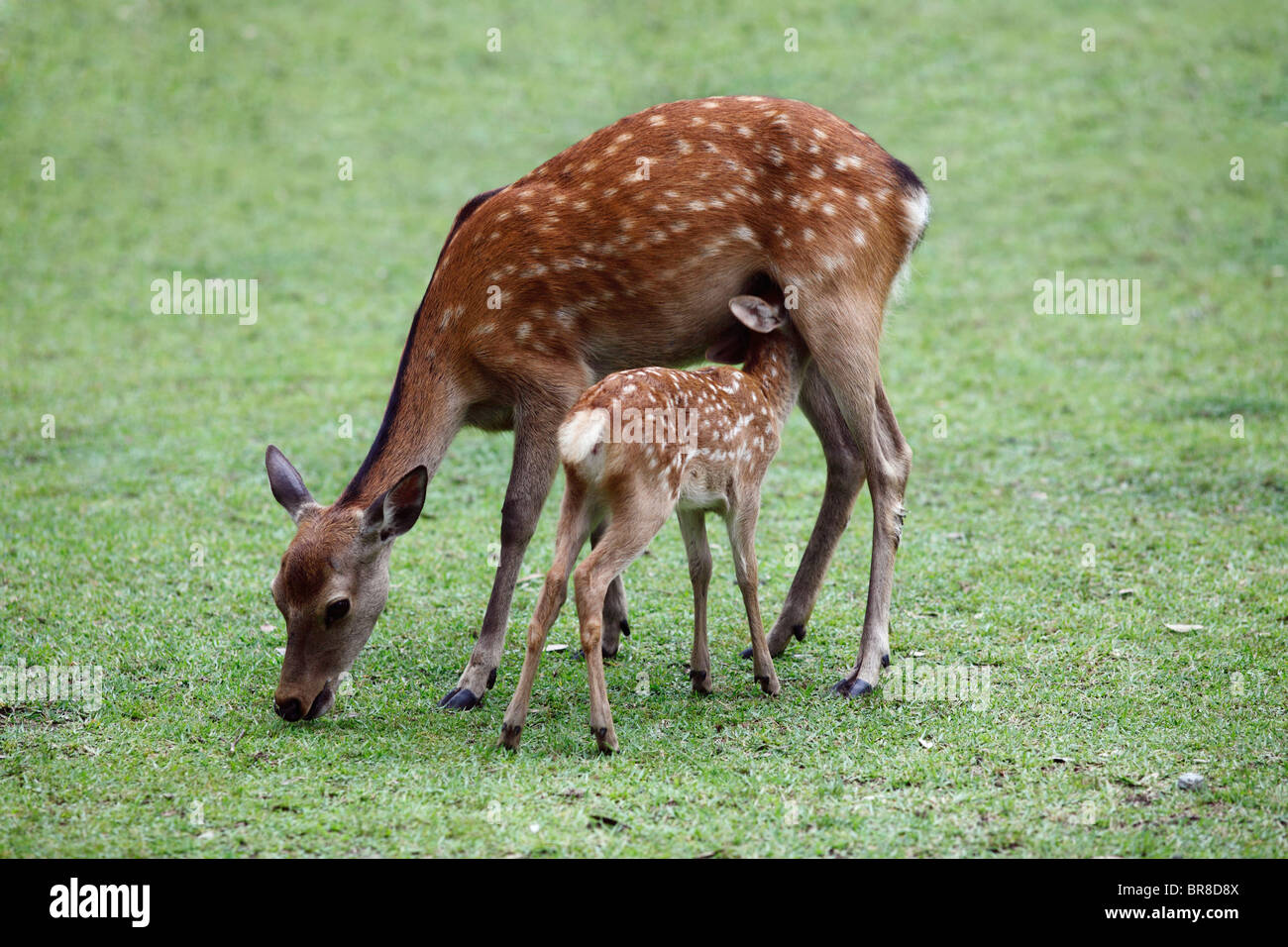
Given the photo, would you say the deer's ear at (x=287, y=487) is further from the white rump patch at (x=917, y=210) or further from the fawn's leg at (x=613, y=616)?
the white rump patch at (x=917, y=210)

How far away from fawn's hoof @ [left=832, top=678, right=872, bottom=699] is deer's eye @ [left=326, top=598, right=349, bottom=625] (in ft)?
6.61

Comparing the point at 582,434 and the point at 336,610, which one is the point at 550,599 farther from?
the point at 336,610

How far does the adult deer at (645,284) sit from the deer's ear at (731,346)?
0.01 metres

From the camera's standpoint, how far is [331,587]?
16.5ft

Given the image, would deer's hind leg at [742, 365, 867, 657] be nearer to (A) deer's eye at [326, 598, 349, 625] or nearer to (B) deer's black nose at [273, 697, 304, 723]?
(A) deer's eye at [326, 598, 349, 625]

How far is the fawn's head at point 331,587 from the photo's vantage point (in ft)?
16.4

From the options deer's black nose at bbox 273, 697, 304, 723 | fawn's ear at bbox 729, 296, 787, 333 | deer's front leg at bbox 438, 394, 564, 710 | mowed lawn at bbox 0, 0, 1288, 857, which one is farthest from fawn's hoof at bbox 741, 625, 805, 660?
deer's black nose at bbox 273, 697, 304, 723

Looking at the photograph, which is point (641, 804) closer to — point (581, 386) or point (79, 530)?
point (581, 386)

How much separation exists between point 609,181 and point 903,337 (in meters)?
6.03

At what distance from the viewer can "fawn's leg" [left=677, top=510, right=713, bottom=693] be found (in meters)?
5.33

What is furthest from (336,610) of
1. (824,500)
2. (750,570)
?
(824,500)

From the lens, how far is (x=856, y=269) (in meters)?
5.55

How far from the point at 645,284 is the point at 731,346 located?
501mm

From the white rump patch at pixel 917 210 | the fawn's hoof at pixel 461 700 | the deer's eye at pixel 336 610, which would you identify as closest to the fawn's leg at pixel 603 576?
the fawn's hoof at pixel 461 700
